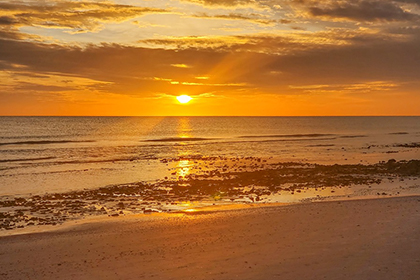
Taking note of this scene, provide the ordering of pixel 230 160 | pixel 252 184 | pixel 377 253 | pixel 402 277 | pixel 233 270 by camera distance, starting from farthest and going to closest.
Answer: pixel 230 160 → pixel 252 184 → pixel 377 253 → pixel 233 270 → pixel 402 277

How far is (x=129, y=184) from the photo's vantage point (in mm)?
31031

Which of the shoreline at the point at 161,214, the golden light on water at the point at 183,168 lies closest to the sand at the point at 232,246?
the shoreline at the point at 161,214

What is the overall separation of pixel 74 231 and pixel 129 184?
44.4ft

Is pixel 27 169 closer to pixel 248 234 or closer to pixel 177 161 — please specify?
pixel 177 161

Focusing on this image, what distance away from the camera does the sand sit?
12328 millimetres

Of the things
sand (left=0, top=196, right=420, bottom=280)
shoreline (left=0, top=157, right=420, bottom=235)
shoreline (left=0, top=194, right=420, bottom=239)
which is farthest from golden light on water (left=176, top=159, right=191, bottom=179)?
sand (left=0, top=196, right=420, bottom=280)

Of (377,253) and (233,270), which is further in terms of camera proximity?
(377,253)

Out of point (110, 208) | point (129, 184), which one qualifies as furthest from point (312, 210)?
point (129, 184)

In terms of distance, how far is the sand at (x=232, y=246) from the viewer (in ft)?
40.4

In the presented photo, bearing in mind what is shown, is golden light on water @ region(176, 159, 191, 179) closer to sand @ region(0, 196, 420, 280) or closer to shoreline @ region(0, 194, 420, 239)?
shoreline @ region(0, 194, 420, 239)

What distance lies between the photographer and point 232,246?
48.2ft

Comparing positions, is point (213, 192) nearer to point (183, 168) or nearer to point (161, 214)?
point (161, 214)

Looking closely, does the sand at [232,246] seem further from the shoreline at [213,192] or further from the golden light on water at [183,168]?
the golden light on water at [183,168]

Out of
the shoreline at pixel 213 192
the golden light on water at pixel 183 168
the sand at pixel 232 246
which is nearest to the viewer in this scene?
the sand at pixel 232 246
